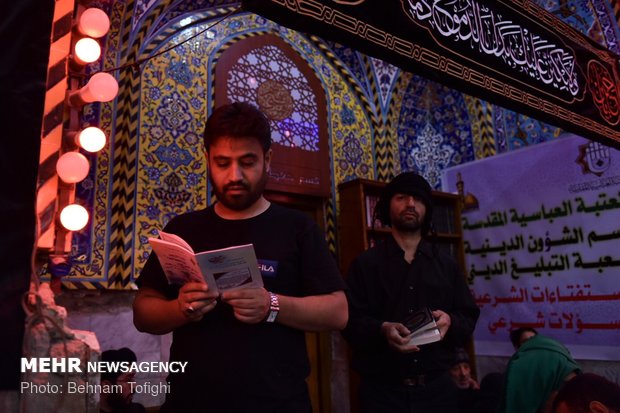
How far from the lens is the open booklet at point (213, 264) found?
1.12 metres

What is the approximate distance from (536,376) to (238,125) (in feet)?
4.01

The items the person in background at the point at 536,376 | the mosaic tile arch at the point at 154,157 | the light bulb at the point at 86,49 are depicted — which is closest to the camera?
the person in background at the point at 536,376

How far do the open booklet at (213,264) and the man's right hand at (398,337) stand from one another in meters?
0.91

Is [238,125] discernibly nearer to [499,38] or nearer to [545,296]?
[499,38]

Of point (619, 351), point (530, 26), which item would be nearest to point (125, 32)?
point (530, 26)

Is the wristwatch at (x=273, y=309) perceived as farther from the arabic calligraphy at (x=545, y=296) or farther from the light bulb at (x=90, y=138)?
the arabic calligraphy at (x=545, y=296)

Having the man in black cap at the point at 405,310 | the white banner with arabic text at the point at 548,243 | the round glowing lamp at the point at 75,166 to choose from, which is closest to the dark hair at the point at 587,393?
the man in black cap at the point at 405,310

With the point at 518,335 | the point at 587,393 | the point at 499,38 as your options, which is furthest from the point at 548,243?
the point at 587,393

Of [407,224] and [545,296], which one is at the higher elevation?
[407,224]

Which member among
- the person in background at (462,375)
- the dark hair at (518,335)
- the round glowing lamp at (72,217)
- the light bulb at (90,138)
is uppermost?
the light bulb at (90,138)

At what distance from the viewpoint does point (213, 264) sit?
1.15m

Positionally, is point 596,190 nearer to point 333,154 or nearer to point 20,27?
point 333,154

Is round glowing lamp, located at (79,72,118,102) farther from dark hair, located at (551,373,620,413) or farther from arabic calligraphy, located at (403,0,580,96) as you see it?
dark hair, located at (551,373,620,413)

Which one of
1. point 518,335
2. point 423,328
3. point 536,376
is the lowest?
point 518,335
